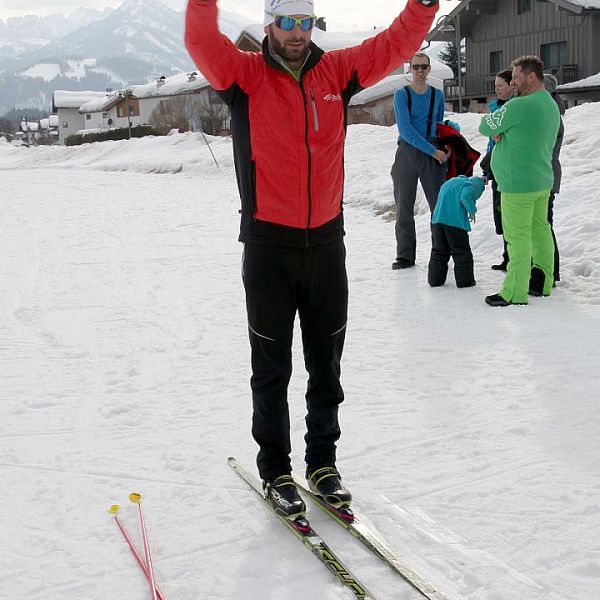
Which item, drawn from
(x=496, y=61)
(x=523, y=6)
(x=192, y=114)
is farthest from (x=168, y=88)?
(x=523, y=6)

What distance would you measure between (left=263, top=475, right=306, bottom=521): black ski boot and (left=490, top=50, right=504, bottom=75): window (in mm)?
25627

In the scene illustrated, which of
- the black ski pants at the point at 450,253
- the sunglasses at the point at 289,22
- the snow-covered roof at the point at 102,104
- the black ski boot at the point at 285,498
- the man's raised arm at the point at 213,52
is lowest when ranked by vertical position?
the black ski boot at the point at 285,498

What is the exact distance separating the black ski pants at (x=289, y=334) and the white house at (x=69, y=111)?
83628mm

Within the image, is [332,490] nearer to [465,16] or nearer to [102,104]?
[465,16]

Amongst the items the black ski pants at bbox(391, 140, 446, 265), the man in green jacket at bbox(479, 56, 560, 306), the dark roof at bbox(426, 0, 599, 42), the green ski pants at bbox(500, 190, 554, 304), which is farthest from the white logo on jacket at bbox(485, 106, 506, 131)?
the dark roof at bbox(426, 0, 599, 42)

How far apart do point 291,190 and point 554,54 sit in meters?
24.8

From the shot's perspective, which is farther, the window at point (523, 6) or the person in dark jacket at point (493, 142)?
the window at point (523, 6)

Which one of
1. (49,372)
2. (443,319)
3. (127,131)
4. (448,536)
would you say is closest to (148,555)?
(448,536)

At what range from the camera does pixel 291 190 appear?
3104 mm

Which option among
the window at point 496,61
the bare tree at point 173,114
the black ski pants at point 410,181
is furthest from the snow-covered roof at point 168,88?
the black ski pants at point 410,181

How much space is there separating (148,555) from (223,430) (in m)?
1.33

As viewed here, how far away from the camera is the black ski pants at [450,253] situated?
22.9 ft

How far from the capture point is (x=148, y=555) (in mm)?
2826

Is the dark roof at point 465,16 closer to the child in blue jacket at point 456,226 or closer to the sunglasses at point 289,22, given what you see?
the child in blue jacket at point 456,226
